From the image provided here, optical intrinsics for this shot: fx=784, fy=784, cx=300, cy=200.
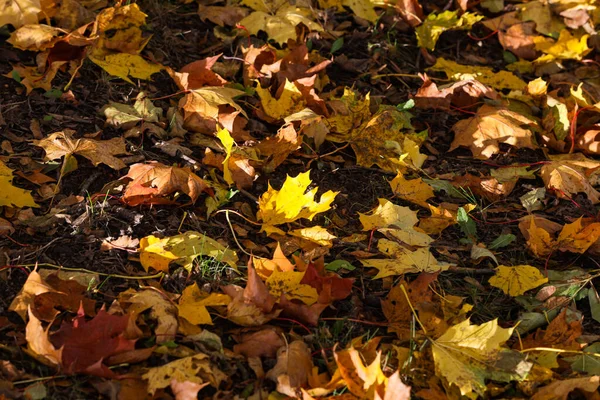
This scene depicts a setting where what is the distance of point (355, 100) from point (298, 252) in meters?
0.89

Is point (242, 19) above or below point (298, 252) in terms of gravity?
above

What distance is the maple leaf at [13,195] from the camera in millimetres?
2533

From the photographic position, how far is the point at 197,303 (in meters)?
2.25

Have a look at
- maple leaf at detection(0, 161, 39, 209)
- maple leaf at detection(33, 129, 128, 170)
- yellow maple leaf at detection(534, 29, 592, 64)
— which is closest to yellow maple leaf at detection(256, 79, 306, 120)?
maple leaf at detection(33, 129, 128, 170)

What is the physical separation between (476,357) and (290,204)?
80 centimetres

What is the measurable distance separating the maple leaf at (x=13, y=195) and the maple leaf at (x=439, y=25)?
1.95 meters

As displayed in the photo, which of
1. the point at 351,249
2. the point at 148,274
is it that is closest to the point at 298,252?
the point at 351,249

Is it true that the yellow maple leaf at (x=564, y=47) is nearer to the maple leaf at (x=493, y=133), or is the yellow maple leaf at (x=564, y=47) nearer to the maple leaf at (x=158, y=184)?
the maple leaf at (x=493, y=133)

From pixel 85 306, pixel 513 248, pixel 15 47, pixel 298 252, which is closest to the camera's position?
pixel 85 306

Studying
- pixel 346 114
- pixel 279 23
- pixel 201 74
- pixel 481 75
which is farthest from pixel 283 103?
pixel 481 75

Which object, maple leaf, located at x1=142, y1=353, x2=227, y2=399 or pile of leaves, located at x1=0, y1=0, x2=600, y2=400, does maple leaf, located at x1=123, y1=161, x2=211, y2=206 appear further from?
maple leaf, located at x1=142, y1=353, x2=227, y2=399

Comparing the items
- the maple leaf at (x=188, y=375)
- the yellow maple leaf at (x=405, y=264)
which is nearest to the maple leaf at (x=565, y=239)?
the yellow maple leaf at (x=405, y=264)

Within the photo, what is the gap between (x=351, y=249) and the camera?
8.63ft

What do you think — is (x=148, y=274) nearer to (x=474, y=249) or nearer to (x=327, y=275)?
(x=327, y=275)
